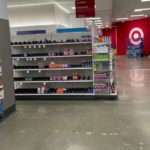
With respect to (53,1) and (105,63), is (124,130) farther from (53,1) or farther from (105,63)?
(53,1)

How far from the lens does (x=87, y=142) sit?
423 cm

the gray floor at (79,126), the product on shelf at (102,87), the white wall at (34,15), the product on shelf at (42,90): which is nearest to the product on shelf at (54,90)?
the product on shelf at (42,90)

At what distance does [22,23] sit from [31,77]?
3681mm

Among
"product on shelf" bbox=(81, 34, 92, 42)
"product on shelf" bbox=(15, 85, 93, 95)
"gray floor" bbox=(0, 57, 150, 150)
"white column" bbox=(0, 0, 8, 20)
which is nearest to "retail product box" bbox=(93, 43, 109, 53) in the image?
"product on shelf" bbox=(81, 34, 92, 42)

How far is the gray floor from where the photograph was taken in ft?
13.6

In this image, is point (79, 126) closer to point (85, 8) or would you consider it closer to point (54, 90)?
point (54, 90)

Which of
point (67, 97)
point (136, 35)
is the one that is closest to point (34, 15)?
point (67, 97)

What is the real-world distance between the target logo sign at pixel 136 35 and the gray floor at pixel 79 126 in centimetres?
1878

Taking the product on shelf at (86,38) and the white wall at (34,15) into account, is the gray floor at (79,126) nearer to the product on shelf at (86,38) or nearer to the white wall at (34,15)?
the product on shelf at (86,38)

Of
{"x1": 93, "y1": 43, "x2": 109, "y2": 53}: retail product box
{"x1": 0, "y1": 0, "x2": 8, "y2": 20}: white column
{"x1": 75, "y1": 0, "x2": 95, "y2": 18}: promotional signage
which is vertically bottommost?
{"x1": 93, "y1": 43, "x2": 109, "y2": 53}: retail product box

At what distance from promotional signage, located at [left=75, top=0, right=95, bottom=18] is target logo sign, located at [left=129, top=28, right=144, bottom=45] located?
1784 centimetres

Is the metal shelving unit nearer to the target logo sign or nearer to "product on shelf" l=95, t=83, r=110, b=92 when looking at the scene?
"product on shelf" l=95, t=83, r=110, b=92

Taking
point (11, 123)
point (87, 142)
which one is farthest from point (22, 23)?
point (87, 142)

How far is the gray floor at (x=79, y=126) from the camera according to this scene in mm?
4160
